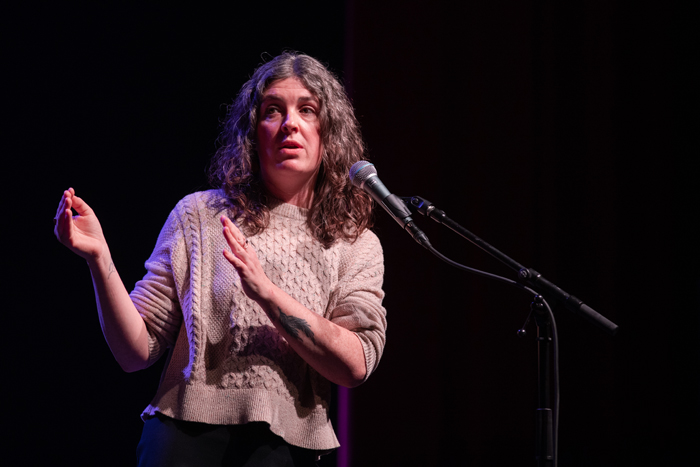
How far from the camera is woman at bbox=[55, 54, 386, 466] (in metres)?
1.28

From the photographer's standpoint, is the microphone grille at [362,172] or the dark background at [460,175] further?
the dark background at [460,175]

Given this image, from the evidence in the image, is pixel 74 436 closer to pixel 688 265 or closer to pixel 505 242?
pixel 505 242

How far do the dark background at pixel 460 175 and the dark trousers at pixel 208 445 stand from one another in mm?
943

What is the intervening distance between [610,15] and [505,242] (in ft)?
3.75

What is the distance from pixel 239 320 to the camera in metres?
1.37

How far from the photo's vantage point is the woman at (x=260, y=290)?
1.28m

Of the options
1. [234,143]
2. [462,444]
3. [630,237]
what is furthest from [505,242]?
[234,143]

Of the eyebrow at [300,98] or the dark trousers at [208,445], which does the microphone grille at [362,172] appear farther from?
the dark trousers at [208,445]

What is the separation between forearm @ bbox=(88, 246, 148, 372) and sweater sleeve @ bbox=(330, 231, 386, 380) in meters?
0.47

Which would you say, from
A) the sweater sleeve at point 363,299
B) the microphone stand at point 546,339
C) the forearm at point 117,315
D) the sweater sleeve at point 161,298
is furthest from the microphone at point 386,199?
the forearm at point 117,315

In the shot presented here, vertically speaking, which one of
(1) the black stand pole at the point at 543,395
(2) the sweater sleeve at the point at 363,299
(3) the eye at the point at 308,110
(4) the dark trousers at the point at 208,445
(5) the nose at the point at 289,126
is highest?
(3) the eye at the point at 308,110

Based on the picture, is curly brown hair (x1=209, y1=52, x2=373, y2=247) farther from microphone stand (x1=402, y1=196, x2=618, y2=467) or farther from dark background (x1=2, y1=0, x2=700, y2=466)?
dark background (x1=2, y1=0, x2=700, y2=466)

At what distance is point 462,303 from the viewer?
2.58 meters

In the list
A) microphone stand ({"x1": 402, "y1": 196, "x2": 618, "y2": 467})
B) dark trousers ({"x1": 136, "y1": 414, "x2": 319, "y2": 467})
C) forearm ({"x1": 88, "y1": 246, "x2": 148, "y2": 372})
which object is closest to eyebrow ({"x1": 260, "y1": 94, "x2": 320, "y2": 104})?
forearm ({"x1": 88, "y1": 246, "x2": 148, "y2": 372})
